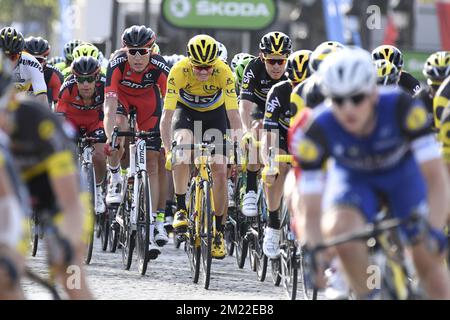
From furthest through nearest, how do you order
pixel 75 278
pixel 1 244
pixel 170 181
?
pixel 170 181
pixel 75 278
pixel 1 244

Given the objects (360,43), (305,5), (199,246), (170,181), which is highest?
(305,5)

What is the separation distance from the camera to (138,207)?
12211 millimetres

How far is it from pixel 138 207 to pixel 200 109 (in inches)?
46.6

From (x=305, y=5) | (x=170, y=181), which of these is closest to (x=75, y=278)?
(x=170, y=181)

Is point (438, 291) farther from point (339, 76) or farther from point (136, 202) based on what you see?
point (136, 202)

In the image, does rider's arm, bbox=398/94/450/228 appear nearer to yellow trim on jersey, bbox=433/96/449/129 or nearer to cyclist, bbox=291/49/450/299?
cyclist, bbox=291/49/450/299

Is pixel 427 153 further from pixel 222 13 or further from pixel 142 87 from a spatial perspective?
pixel 222 13

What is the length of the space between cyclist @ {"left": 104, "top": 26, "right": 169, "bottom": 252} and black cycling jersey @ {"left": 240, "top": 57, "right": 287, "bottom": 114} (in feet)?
2.95

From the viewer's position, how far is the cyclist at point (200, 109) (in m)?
12.1

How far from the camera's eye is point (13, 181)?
600cm

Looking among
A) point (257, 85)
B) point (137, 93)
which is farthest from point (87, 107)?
point (257, 85)

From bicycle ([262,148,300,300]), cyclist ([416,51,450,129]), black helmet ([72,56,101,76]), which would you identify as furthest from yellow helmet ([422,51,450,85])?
black helmet ([72,56,101,76])
